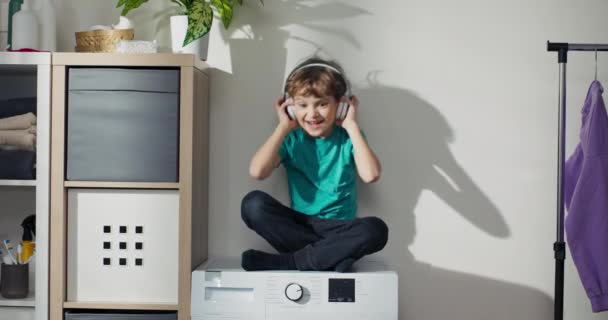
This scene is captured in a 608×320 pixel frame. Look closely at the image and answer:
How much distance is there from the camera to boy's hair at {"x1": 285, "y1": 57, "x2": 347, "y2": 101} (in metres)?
2.25

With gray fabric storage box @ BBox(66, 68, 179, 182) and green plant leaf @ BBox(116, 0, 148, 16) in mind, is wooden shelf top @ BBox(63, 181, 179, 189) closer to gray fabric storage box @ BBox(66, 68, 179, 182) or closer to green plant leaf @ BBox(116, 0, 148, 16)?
gray fabric storage box @ BBox(66, 68, 179, 182)

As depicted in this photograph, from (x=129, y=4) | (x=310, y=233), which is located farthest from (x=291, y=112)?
(x=129, y=4)

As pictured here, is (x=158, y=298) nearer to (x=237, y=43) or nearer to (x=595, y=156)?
(x=237, y=43)

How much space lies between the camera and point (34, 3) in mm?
2369

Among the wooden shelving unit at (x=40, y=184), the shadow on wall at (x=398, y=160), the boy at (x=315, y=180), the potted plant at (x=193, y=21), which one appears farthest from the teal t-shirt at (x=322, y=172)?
the wooden shelving unit at (x=40, y=184)

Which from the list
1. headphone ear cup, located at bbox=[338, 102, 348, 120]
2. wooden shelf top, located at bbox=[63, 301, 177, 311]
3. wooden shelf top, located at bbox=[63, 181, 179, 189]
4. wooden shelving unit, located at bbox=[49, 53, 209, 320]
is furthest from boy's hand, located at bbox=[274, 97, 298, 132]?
wooden shelf top, located at bbox=[63, 301, 177, 311]

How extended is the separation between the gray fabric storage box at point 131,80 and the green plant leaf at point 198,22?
Result: 126mm

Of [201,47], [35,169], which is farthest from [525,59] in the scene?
[35,169]

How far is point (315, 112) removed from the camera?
88.7 inches

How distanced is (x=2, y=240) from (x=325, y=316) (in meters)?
1.08

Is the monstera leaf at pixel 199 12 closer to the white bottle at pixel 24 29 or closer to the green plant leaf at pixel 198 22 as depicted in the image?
the green plant leaf at pixel 198 22

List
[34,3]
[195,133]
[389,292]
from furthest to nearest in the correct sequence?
[34,3] → [195,133] → [389,292]

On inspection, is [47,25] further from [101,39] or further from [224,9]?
[224,9]

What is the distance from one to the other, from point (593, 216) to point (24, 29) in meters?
1.66
